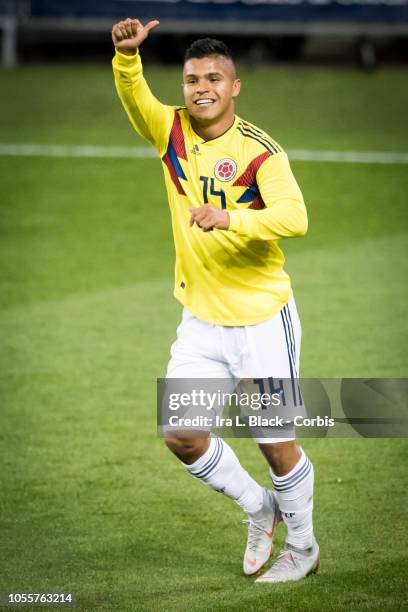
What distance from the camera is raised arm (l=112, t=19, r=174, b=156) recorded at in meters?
5.07

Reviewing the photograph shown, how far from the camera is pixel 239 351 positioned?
5113mm

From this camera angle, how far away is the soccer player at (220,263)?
5047 mm

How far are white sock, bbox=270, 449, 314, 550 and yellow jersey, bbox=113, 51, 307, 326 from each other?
27.5 inches

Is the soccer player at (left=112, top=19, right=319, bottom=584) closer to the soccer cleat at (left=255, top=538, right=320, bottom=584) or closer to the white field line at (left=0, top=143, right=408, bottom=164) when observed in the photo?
the soccer cleat at (left=255, top=538, right=320, bottom=584)

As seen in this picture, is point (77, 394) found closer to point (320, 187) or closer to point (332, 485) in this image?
point (332, 485)

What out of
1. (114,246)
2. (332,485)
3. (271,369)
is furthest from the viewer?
(114,246)

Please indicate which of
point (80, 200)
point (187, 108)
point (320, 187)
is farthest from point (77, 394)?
point (320, 187)

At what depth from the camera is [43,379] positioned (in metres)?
8.13

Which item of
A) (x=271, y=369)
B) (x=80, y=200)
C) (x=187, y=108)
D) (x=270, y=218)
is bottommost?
(x=80, y=200)

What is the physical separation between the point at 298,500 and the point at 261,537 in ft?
1.07

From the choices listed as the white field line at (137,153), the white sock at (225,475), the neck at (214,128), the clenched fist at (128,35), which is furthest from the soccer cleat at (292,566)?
the white field line at (137,153)

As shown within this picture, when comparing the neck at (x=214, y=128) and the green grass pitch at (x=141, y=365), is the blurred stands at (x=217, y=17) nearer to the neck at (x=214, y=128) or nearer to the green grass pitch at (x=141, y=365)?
the green grass pitch at (x=141, y=365)

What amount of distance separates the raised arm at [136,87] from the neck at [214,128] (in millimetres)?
151

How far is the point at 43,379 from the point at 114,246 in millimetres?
3709
